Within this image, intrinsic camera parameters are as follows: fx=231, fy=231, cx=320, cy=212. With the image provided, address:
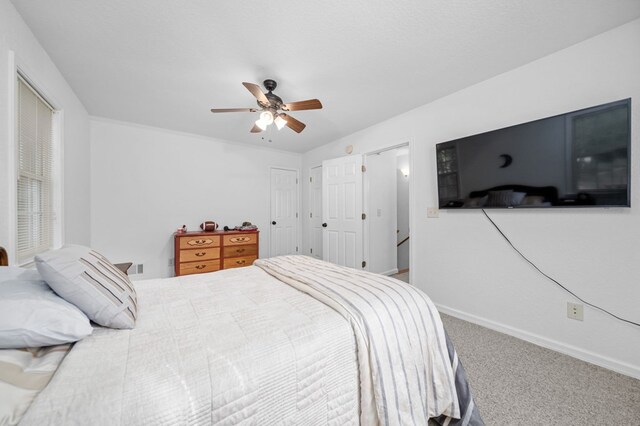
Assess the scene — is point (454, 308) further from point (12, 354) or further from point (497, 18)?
point (12, 354)

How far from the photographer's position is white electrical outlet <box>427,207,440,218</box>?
279 cm

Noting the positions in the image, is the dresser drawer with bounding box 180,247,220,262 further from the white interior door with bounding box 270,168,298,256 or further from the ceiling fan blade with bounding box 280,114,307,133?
the ceiling fan blade with bounding box 280,114,307,133

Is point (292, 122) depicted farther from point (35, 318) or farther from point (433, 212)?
point (35, 318)

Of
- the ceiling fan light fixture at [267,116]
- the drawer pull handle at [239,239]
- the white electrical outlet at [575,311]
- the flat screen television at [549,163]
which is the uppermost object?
the ceiling fan light fixture at [267,116]

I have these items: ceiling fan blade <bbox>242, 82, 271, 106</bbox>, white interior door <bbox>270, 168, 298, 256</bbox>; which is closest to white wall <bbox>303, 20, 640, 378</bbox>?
ceiling fan blade <bbox>242, 82, 271, 106</bbox>

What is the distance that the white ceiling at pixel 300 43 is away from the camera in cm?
154

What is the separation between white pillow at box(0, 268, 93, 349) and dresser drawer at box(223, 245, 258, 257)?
109 inches

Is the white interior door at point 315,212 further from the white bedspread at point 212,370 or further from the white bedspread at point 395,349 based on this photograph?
the white bedspread at point 212,370

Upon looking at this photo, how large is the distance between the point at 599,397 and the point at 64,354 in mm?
2864

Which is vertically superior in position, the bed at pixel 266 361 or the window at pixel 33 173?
the window at pixel 33 173

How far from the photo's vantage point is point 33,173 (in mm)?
1864

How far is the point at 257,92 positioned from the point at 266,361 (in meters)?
1.95

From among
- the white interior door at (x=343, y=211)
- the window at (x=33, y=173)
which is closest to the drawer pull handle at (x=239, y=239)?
the white interior door at (x=343, y=211)

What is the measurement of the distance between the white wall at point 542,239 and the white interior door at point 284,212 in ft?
9.09
